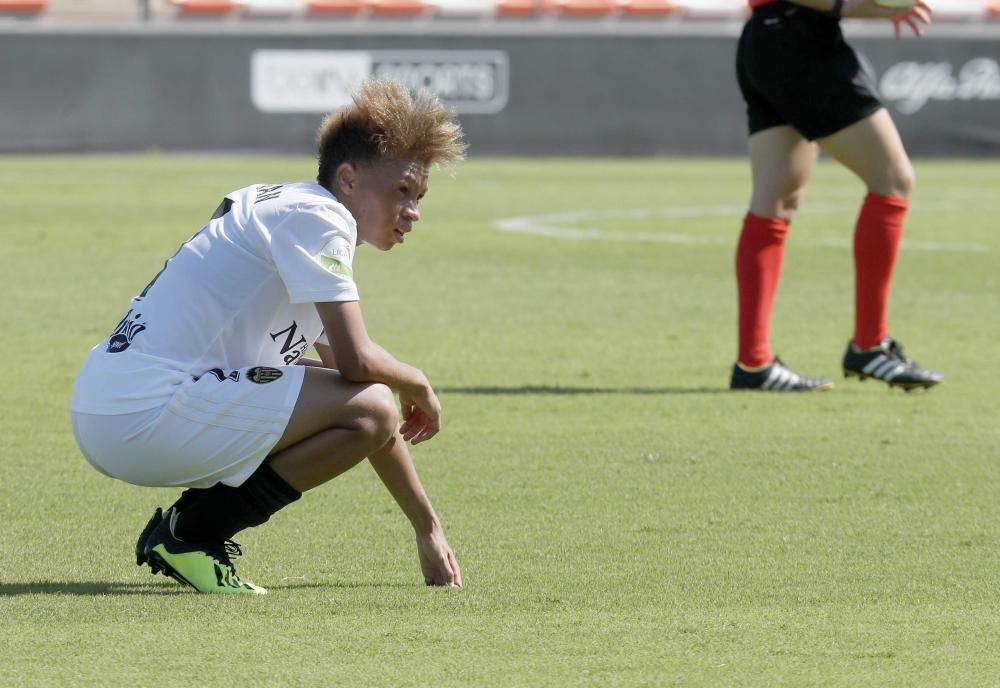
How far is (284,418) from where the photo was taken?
12.4ft

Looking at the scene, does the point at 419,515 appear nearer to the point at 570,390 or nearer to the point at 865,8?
the point at 570,390

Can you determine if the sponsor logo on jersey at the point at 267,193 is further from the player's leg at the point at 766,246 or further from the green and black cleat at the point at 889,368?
the green and black cleat at the point at 889,368

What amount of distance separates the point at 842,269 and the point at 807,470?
18.9 feet

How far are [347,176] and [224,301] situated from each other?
367 millimetres

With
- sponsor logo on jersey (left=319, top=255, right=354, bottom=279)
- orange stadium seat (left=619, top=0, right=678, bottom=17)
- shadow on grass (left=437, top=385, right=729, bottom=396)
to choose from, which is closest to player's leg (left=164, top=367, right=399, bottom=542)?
sponsor logo on jersey (left=319, top=255, right=354, bottom=279)

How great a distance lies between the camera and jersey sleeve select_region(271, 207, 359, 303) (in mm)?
3699

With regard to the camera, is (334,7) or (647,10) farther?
(647,10)

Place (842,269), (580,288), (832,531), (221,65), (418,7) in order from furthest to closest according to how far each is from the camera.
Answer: (418,7) → (221,65) → (842,269) → (580,288) → (832,531)

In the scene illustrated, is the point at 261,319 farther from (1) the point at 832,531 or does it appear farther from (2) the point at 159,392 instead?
(1) the point at 832,531

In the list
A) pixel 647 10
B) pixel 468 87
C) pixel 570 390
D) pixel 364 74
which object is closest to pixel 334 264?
pixel 570 390

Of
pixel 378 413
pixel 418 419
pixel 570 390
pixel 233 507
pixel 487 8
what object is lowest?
pixel 487 8

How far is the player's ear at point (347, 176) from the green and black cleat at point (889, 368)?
3.43 metres

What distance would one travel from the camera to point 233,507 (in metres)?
3.88

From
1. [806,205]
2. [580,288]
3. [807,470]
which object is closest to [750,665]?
[807,470]
